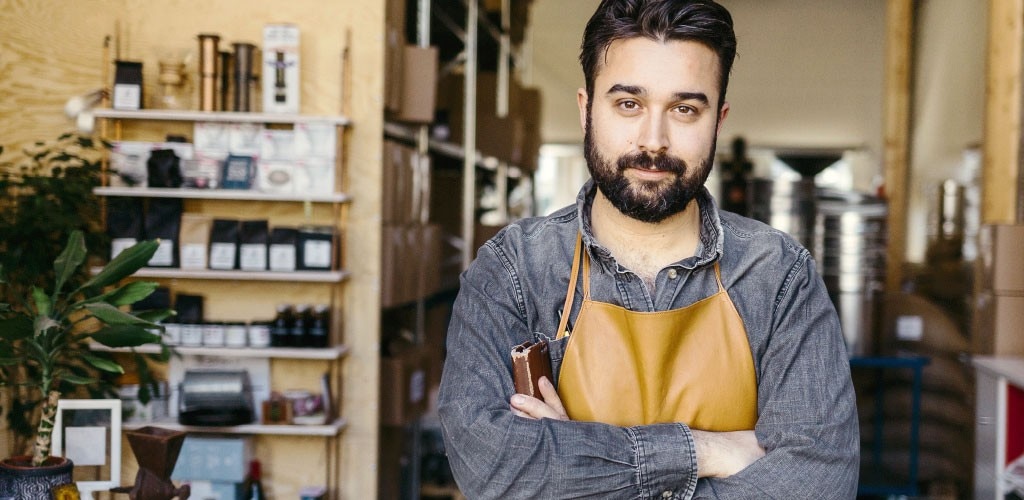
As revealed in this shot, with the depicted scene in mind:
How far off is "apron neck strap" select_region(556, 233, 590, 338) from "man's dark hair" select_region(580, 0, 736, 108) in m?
0.24

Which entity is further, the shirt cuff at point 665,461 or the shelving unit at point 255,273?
the shelving unit at point 255,273

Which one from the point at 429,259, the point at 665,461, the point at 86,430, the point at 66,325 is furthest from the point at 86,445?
the point at 429,259

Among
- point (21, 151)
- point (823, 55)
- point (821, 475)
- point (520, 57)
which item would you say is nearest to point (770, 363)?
point (821, 475)

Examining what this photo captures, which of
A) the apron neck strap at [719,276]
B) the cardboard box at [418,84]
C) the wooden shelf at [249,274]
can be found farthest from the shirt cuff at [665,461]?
the cardboard box at [418,84]

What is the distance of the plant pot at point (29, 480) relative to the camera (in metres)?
2.18

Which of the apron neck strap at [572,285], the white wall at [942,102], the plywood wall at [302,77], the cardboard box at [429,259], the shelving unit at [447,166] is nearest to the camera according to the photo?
the apron neck strap at [572,285]

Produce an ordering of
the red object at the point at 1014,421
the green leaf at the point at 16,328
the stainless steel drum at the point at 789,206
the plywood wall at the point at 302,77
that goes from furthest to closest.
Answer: the stainless steel drum at the point at 789,206 < the plywood wall at the point at 302,77 < the red object at the point at 1014,421 < the green leaf at the point at 16,328

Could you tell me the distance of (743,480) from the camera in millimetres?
1517

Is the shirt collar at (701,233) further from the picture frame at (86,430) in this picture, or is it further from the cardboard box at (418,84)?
the cardboard box at (418,84)

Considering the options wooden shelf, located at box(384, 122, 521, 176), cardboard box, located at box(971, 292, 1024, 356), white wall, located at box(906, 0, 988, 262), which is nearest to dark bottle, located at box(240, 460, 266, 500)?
wooden shelf, located at box(384, 122, 521, 176)

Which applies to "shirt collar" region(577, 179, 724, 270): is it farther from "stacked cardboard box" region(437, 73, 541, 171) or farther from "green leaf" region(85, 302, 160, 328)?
"stacked cardboard box" region(437, 73, 541, 171)

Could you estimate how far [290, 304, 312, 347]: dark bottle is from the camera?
3697 mm

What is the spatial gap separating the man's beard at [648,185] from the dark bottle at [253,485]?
2.54 metres

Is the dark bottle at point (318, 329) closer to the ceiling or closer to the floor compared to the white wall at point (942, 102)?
closer to the floor
